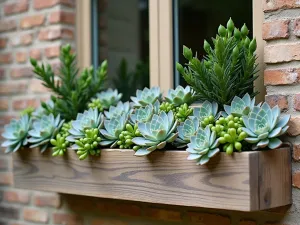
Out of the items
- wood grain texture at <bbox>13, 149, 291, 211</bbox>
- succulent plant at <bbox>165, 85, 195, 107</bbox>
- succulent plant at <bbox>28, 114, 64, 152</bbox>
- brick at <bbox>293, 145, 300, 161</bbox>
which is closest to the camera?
wood grain texture at <bbox>13, 149, 291, 211</bbox>

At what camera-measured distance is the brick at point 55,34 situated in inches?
101

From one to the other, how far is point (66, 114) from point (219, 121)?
835 millimetres

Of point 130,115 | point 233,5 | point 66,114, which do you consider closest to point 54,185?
point 66,114

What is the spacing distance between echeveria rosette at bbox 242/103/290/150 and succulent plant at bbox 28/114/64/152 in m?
0.86

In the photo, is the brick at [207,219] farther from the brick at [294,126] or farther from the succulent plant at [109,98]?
the succulent plant at [109,98]

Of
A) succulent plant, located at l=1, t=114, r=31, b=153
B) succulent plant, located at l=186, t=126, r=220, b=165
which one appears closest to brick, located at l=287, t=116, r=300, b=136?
succulent plant, located at l=186, t=126, r=220, b=165

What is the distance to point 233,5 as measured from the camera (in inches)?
82.7

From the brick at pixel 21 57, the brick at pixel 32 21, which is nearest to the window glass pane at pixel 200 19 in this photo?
the brick at pixel 32 21

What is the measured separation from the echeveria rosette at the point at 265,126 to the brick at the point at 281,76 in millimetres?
135

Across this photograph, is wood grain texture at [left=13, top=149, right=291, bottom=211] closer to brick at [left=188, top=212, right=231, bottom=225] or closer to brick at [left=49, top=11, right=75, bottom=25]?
brick at [left=188, top=212, right=231, bottom=225]

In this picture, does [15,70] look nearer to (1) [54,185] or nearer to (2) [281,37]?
(1) [54,185]

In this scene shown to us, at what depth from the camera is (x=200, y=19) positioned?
221 cm

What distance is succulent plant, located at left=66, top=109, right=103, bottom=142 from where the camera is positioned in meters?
2.05

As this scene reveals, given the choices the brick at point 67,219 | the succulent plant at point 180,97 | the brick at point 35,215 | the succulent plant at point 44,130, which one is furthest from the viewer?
the brick at point 35,215
